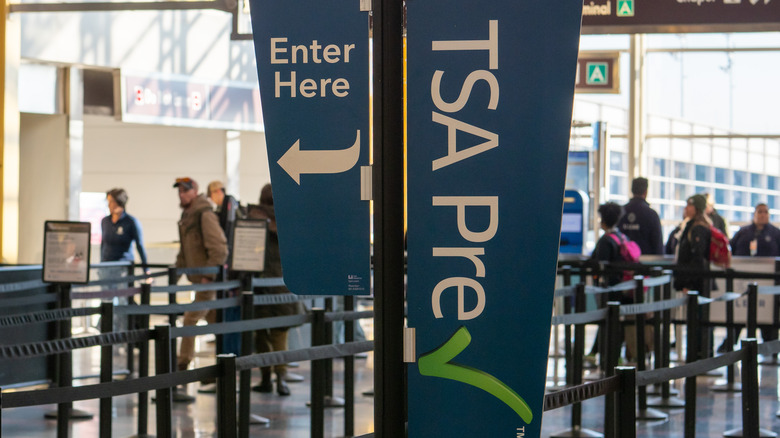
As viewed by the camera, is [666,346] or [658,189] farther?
[658,189]

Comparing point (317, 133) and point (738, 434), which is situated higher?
point (317, 133)

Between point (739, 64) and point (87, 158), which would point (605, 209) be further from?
point (87, 158)

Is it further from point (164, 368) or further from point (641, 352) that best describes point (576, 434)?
point (164, 368)

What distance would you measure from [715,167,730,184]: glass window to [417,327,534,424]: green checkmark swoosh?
711 inches

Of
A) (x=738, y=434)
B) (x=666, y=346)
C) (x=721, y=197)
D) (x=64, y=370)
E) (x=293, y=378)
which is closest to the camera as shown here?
(x=64, y=370)

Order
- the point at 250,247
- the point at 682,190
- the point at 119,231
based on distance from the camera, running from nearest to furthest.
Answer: the point at 250,247 < the point at 119,231 < the point at 682,190

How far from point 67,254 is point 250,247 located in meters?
1.53

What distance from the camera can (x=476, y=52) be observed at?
234cm

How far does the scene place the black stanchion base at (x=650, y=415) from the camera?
7469mm

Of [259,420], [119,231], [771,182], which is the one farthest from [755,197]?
[259,420]

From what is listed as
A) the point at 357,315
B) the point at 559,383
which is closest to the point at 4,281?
Answer: the point at 357,315

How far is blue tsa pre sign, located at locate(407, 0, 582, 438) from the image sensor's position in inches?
92.0

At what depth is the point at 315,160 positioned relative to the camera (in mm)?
2570

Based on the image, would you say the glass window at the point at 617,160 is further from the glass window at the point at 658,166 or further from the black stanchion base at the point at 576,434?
the black stanchion base at the point at 576,434
